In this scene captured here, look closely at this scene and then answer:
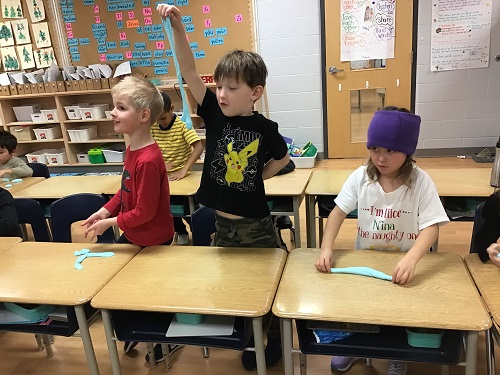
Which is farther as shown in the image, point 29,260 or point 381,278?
point 29,260

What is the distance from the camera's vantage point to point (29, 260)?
Answer: 165cm

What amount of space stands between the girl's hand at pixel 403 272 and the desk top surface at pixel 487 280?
0.67ft

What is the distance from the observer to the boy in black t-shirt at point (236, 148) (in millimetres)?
1504

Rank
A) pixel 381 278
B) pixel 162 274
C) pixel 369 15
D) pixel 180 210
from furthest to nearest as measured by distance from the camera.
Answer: pixel 369 15, pixel 180 210, pixel 162 274, pixel 381 278

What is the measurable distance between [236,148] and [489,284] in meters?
0.96

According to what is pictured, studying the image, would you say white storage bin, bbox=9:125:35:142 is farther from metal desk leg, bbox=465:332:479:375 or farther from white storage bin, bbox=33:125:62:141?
metal desk leg, bbox=465:332:479:375

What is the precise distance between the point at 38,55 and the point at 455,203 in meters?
5.42

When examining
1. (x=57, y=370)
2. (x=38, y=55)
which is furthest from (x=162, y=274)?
(x=38, y=55)

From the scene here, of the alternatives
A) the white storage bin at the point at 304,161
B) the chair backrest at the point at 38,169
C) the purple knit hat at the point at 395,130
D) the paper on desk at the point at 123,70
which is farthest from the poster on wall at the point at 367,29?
the purple knit hat at the point at 395,130

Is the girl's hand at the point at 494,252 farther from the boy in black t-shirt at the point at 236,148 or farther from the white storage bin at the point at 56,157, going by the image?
the white storage bin at the point at 56,157

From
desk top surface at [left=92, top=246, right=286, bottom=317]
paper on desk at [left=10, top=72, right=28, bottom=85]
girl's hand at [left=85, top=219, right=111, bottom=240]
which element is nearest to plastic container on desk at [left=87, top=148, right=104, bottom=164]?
paper on desk at [left=10, top=72, right=28, bottom=85]

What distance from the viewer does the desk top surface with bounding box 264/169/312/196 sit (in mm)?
2365

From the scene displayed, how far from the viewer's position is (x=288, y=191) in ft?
7.79

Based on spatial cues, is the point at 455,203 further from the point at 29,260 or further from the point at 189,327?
the point at 29,260
